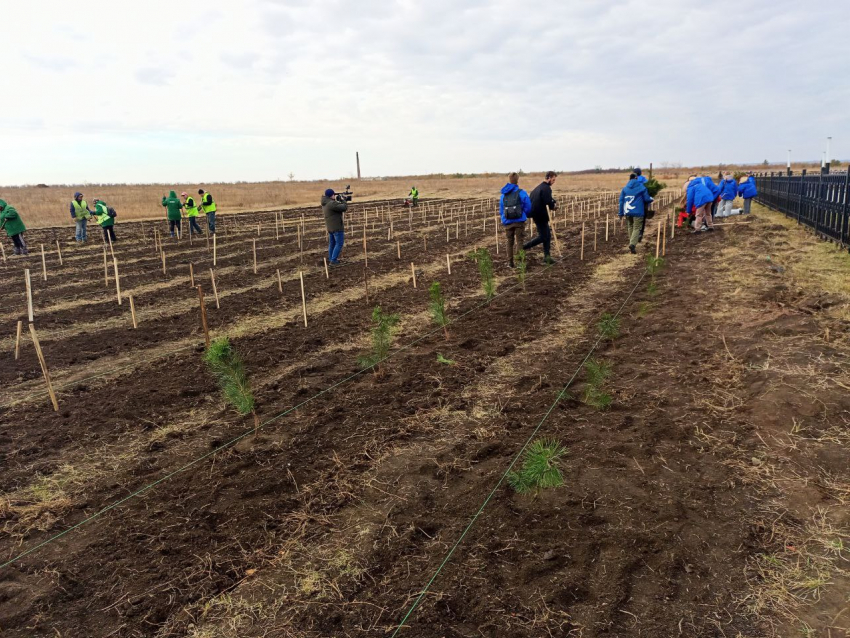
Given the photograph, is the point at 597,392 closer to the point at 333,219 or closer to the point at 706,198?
the point at 333,219

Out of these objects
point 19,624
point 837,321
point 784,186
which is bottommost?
point 19,624

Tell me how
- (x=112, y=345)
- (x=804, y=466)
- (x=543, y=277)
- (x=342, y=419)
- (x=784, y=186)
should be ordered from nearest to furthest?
(x=804, y=466), (x=342, y=419), (x=112, y=345), (x=543, y=277), (x=784, y=186)

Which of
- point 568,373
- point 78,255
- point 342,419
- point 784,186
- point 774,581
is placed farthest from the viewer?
point 784,186

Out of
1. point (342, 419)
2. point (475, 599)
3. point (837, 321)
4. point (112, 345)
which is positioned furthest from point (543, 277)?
point (475, 599)

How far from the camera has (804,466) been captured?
3.28 meters

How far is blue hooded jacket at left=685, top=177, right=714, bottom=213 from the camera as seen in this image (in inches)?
509

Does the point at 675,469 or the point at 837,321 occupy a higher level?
the point at 837,321

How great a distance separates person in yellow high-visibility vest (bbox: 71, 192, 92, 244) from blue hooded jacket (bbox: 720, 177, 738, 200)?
1954cm

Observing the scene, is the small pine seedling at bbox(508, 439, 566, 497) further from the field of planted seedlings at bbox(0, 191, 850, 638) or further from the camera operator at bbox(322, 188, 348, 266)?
the camera operator at bbox(322, 188, 348, 266)

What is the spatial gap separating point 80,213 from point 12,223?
2.44m

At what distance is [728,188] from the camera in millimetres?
15445

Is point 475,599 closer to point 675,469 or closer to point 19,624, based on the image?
point 675,469

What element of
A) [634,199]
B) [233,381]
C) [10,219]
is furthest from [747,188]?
[10,219]

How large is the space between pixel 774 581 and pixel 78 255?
17.6 meters
